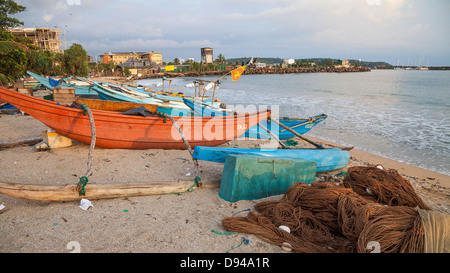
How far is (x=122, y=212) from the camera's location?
150 inches

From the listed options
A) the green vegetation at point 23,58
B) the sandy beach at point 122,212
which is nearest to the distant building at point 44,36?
the green vegetation at point 23,58

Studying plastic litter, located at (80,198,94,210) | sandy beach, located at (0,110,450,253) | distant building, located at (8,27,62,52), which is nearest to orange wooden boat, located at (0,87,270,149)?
sandy beach, located at (0,110,450,253)

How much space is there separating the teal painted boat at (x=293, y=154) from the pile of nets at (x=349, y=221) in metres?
1.26

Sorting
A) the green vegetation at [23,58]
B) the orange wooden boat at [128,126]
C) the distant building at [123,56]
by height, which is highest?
the distant building at [123,56]

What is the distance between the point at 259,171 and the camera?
427cm

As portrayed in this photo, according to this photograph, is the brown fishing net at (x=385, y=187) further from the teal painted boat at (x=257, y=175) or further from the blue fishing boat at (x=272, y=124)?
the blue fishing boat at (x=272, y=124)

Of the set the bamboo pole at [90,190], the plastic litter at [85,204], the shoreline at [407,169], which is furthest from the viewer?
the shoreline at [407,169]

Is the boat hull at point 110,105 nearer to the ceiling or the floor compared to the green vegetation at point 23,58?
nearer to the floor

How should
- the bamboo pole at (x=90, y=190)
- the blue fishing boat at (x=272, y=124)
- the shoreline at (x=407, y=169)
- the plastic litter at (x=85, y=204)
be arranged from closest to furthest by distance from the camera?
1. the bamboo pole at (x=90, y=190)
2. the plastic litter at (x=85, y=204)
3. the shoreline at (x=407, y=169)
4. the blue fishing boat at (x=272, y=124)

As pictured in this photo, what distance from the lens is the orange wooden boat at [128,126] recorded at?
232 inches

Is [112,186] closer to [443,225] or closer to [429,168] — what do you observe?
[443,225]
